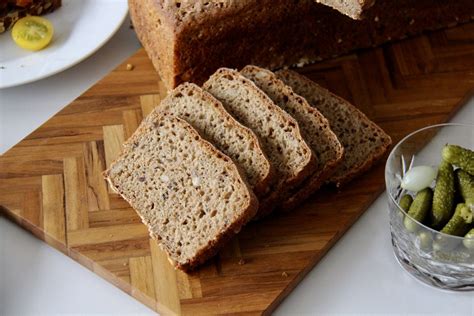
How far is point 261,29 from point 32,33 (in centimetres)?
102

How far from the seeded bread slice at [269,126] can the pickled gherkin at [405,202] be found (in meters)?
0.34

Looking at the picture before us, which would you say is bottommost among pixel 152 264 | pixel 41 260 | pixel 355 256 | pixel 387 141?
pixel 41 260

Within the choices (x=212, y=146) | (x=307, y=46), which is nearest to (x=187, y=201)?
(x=212, y=146)

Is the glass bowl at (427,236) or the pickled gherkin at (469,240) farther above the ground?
the pickled gherkin at (469,240)

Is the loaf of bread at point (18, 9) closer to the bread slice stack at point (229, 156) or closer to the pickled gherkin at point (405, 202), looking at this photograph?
the bread slice stack at point (229, 156)

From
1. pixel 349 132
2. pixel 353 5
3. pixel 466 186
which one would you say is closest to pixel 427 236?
pixel 466 186

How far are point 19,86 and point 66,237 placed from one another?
97cm

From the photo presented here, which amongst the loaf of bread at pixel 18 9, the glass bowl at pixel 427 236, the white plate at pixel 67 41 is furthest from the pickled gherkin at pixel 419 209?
the loaf of bread at pixel 18 9

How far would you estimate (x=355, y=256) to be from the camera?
3027 mm

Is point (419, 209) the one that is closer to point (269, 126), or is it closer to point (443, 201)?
point (443, 201)

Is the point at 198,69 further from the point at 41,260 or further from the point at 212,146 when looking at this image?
the point at 41,260

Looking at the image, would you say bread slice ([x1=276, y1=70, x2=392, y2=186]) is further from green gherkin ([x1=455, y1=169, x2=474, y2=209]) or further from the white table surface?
green gherkin ([x1=455, y1=169, x2=474, y2=209])

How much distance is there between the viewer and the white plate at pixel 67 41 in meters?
3.55

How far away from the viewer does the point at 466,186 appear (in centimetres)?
281
